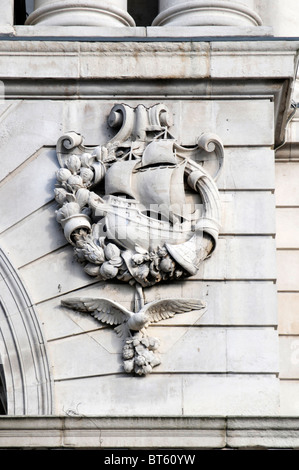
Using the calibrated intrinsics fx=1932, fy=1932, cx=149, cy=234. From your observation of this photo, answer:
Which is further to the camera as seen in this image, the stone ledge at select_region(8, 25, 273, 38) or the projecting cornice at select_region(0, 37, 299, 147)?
the stone ledge at select_region(8, 25, 273, 38)

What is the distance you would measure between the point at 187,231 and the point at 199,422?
2616 mm

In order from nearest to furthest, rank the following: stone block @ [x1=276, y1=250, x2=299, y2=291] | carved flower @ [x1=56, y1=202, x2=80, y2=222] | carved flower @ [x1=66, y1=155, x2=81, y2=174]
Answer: carved flower @ [x1=56, y1=202, x2=80, y2=222] < carved flower @ [x1=66, y1=155, x2=81, y2=174] < stone block @ [x1=276, y1=250, x2=299, y2=291]

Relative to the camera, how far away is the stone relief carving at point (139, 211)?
22719mm

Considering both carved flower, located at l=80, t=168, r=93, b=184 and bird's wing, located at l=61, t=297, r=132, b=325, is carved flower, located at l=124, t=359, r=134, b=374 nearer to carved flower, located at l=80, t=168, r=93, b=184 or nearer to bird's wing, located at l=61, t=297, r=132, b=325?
bird's wing, located at l=61, t=297, r=132, b=325

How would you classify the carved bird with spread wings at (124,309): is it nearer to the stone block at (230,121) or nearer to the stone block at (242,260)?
the stone block at (242,260)

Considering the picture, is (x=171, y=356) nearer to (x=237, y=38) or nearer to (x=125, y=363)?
(x=125, y=363)

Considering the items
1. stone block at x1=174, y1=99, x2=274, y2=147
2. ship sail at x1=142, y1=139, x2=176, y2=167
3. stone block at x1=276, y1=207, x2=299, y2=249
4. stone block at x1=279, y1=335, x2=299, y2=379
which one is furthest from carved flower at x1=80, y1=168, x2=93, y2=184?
stone block at x1=279, y1=335, x2=299, y2=379

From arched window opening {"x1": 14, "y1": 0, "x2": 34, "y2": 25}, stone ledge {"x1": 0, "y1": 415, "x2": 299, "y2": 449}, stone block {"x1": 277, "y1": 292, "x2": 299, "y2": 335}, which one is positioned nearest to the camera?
stone ledge {"x1": 0, "y1": 415, "x2": 299, "y2": 449}

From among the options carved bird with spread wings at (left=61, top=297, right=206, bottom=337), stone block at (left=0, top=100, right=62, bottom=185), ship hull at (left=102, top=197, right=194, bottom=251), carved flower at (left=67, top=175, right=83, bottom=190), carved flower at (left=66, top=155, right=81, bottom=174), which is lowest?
carved bird with spread wings at (left=61, top=297, right=206, bottom=337)

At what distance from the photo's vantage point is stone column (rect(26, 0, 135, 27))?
24234 millimetres

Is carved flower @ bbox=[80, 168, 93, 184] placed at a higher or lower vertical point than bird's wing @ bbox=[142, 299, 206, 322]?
higher

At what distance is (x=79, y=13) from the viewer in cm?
2430

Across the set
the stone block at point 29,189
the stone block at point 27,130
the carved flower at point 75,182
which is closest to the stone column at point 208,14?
the stone block at point 27,130

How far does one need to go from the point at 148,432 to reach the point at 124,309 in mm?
1837
